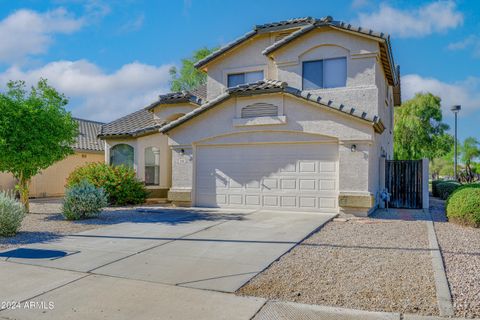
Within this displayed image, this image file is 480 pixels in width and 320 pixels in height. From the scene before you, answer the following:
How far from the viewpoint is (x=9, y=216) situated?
370 inches

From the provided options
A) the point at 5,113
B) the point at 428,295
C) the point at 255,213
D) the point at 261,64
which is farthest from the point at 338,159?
the point at 5,113

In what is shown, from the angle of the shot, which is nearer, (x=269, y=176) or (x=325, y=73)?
(x=269, y=176)

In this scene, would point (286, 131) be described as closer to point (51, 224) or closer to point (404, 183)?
point (404, 183)

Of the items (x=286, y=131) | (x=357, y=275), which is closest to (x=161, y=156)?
(x=286, y=131)

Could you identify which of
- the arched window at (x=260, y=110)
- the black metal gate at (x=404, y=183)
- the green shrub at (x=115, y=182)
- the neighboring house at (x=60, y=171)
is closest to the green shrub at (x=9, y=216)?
A: the green shrub at (x=115, y=182)

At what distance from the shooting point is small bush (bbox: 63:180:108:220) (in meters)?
11.9

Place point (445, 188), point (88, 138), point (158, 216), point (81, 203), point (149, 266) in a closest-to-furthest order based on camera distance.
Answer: point (149, 266) < point (81, 203) < point (158, 216) < point (445, 188) < point (88, 138)

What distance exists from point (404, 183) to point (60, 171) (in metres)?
19.6

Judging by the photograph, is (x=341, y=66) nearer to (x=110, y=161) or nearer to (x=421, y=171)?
(x=421, y=171)

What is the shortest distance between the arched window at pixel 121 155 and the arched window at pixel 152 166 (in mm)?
931

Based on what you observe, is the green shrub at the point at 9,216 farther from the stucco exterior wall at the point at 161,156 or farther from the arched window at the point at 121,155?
the arched window at the point at 121,155

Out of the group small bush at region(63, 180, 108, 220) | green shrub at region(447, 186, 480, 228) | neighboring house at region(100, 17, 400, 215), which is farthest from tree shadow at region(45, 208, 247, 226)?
green shrub at region(447, 186, 480, 228)

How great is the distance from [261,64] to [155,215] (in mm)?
8450

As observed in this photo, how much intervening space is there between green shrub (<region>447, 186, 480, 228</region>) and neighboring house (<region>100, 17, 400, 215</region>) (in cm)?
245
